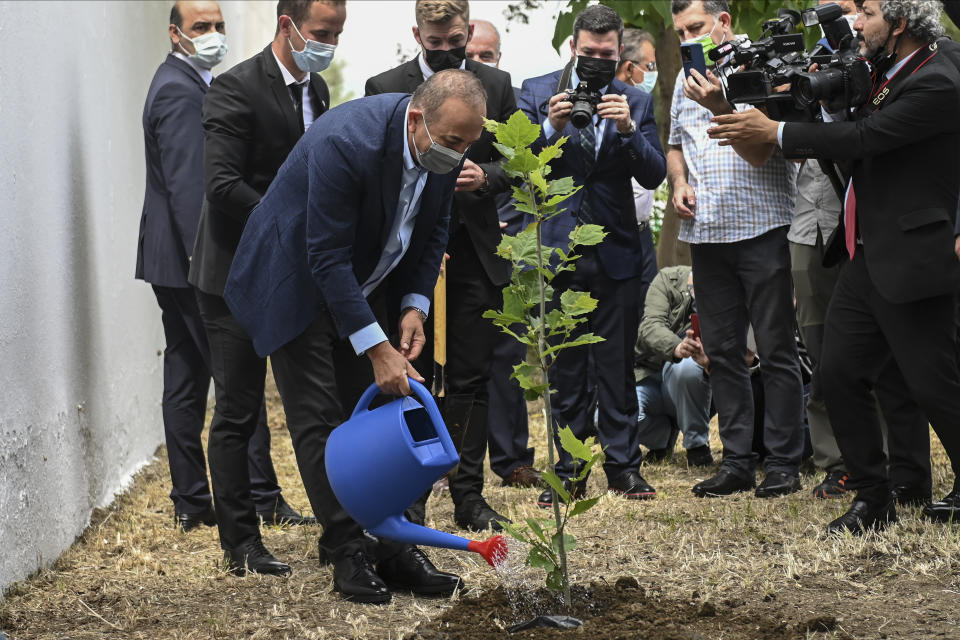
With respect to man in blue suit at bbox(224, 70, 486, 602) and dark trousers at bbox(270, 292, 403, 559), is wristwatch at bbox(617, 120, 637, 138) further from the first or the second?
dark trousers at bbox(270, 292, 403, 559)

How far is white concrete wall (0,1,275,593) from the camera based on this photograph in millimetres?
4410

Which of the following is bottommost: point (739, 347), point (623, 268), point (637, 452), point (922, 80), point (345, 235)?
point (637, 452)

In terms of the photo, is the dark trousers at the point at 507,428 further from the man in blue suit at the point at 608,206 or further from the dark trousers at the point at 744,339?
the dark trousers at the point at 744,339

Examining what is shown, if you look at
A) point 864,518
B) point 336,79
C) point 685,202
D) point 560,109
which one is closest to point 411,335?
point 560,109

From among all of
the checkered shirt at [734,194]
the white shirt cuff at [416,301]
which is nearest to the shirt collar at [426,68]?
the checkered shirt at [734,194]

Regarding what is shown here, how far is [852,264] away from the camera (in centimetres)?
454

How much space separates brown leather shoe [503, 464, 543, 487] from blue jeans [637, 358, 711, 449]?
2.32ft

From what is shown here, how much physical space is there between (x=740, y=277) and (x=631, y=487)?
109 cm

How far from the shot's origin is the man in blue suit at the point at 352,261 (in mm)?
3740

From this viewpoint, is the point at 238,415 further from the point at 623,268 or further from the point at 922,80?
the point at 922,80

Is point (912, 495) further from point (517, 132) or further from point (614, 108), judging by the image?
point (517, 132)

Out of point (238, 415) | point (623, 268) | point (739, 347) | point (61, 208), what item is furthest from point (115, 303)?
point (739, 347)

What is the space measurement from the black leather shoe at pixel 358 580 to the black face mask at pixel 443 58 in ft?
6.78

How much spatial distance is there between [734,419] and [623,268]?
907 millimetres
